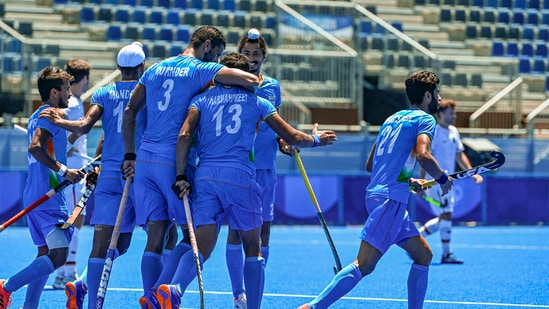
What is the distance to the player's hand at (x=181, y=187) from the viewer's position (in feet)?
24.9

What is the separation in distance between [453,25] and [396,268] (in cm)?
1690

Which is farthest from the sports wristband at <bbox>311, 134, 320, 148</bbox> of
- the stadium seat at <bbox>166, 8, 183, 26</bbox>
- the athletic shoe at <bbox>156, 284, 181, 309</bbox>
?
the stadium seat at <bbox>166, 8, 183, 26</bbox>

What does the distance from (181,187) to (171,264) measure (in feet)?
2.14

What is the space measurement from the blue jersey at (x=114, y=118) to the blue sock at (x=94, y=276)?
77 centimetres

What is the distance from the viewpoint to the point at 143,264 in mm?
8070

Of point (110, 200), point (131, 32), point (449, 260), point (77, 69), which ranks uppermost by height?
point (77, 69)

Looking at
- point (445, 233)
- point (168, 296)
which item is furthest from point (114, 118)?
point (445, 233)

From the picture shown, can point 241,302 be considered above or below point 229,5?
below

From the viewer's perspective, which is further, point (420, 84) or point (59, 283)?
point (59, 283)

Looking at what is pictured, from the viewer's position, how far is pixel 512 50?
29094mm

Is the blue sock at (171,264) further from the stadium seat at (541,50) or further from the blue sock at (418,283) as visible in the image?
the stadium seat at (541,50)

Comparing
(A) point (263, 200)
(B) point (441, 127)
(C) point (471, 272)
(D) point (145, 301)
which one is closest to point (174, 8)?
(B) point (441, 127)

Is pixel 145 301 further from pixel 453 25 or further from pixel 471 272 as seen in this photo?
pixel 453 25

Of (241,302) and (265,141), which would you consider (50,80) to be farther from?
(241,302)
